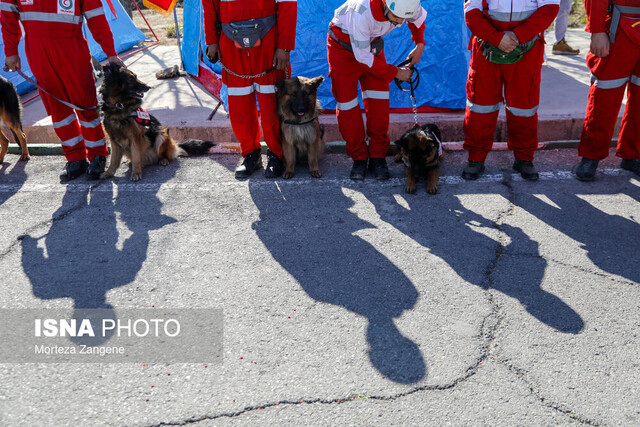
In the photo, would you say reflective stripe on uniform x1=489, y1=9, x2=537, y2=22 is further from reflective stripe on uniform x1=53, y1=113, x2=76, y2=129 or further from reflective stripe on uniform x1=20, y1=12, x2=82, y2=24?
reflective stripe on uniform x1=53, y1=113, x2=76, y2=129

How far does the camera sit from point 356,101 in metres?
4.85

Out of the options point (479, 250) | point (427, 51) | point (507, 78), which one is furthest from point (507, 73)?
point (427, 51)

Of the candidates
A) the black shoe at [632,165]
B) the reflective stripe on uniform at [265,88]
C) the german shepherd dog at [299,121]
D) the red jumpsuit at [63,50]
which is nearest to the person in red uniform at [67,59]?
the red jumpsuit at [63,50]

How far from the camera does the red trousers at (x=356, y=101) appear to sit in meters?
4.66

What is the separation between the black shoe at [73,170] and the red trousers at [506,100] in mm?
3939

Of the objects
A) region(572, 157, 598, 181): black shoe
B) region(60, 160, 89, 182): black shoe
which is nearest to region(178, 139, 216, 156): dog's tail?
region(60, 160, 89, 182): black shoe

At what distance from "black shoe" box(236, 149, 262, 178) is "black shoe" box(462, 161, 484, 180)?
6.81 feet

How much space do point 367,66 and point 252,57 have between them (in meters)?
1.13

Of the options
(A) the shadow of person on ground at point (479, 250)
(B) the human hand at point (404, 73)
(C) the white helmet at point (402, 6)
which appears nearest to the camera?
(A) the shadow of person on ground at point (479, 250)

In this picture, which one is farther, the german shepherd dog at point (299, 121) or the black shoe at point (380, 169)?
the black shoe at point (380, 169)

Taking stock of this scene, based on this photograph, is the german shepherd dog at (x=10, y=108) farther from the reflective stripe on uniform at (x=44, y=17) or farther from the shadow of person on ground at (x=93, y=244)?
the shadow of person on ground at (x=93, y=244)

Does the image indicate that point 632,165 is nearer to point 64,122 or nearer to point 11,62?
point 64,122

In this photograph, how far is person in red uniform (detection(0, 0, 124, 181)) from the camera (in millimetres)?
4723

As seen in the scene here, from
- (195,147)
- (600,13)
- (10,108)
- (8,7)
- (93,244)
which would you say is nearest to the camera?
(93,244)
